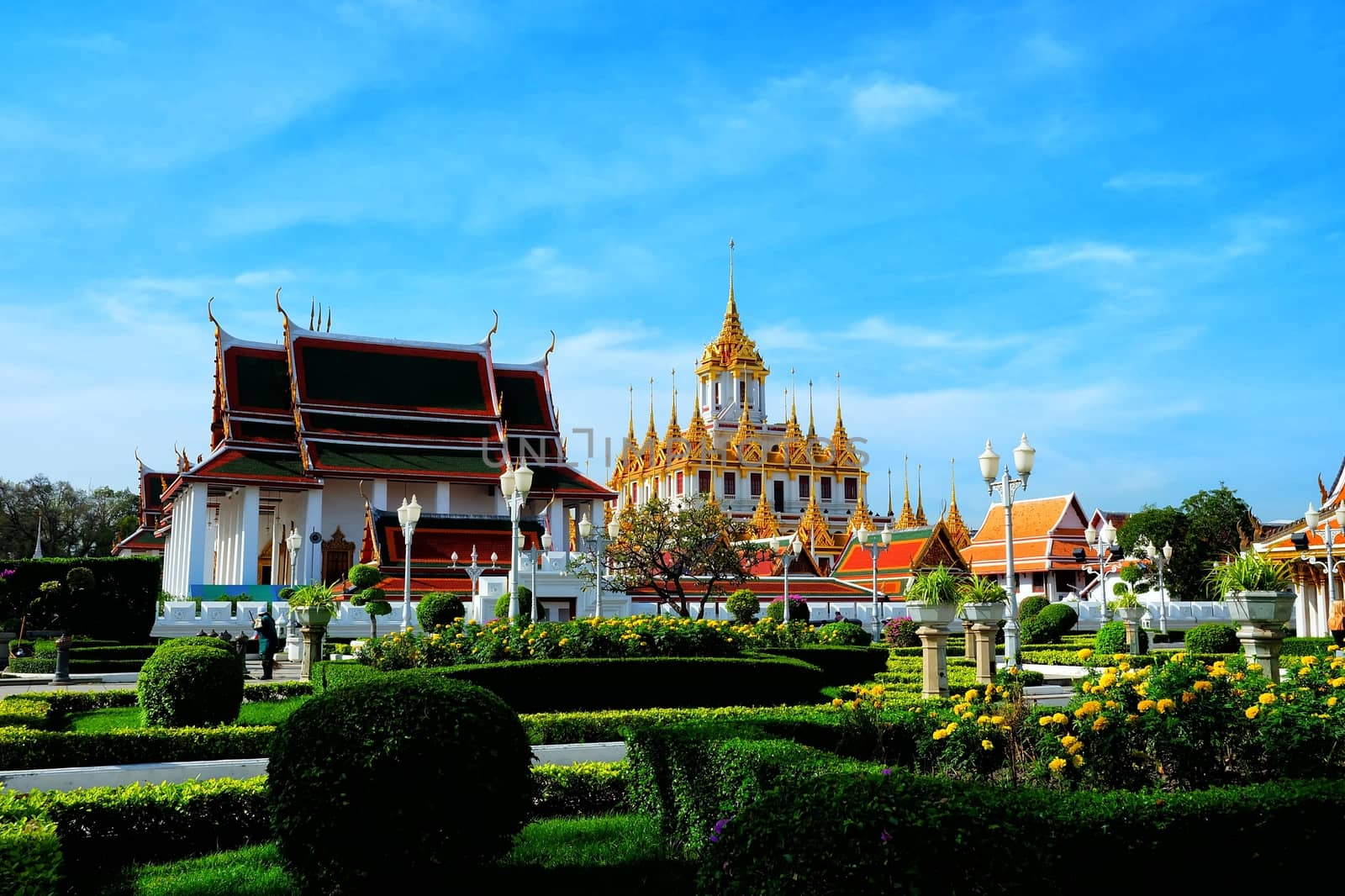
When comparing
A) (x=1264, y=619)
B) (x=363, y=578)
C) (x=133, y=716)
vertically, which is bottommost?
(x=133, y=716)

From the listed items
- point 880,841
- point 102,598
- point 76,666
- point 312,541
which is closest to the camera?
point 880,841

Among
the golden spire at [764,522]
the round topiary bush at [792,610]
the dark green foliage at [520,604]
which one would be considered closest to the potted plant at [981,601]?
the dark green foliage at [520,604]

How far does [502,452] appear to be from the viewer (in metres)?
47.9

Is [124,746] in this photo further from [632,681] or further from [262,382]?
[262,382]

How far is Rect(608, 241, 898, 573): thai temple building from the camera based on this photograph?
265 ft

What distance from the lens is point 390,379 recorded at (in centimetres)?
4997

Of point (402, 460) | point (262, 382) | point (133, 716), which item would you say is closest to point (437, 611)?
point (133, 716)

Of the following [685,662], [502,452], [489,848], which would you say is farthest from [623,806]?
[502,452]

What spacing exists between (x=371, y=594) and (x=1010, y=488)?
19511mm

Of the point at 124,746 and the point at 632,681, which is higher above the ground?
the point at 632,681

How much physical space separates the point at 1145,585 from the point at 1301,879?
46329 mm

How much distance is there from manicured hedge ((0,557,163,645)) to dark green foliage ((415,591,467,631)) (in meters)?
6.90

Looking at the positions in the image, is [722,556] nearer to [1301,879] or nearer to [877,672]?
[877,672]

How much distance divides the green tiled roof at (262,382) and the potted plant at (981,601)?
35.8 m
